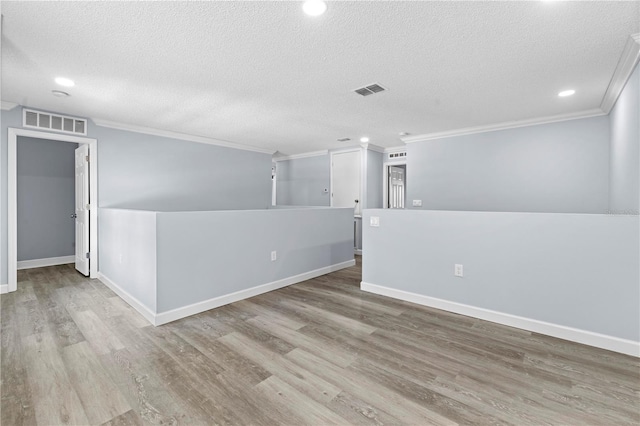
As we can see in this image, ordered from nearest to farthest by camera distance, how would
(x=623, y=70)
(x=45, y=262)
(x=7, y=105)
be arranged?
(x=623, y=70), (x=7, y=105), (x=45, y=262)

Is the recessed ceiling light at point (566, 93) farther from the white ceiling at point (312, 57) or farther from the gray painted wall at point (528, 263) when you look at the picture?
the gray painted wall at point (528, 263)

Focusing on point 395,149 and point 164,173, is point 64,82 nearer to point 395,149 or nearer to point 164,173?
point 164,173

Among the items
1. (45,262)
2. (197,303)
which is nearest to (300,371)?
(197,303)

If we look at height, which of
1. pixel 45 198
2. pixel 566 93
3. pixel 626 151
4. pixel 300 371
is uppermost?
pixel 566 93

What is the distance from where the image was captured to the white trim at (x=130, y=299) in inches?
113

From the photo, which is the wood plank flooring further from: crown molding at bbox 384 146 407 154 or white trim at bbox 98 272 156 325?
crown molding at bbox 384 146 407 154

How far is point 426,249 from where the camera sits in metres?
3.29

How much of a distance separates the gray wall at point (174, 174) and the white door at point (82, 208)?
22 cm

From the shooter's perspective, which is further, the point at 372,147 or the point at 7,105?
the point at 372,147

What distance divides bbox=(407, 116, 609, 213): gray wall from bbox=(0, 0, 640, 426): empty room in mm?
28

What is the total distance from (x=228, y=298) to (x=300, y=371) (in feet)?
5.29

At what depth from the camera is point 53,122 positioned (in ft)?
13.1

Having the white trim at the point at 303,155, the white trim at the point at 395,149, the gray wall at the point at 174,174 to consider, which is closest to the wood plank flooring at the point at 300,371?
the gray wall at the point at 174,174

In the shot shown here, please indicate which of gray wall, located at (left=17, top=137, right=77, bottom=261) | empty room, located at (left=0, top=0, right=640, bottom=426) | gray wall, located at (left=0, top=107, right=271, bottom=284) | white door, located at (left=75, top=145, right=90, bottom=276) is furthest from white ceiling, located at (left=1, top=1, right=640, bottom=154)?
gray wall, located at (left=17, top=137, right=77, bottom=261)
